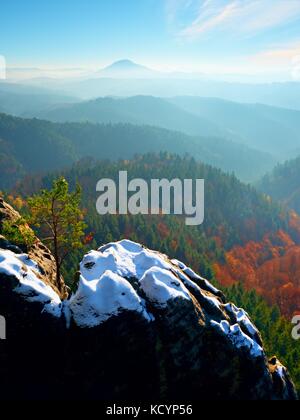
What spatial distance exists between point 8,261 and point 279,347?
53730mm

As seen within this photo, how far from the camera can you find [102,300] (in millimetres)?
20969

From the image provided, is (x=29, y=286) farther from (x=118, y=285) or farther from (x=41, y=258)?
(x=41, y=258)

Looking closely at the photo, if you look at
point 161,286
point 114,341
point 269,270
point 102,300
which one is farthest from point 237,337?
point 269,270

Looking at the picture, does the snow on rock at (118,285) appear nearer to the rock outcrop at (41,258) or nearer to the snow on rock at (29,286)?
the snow on rock at (29,286)

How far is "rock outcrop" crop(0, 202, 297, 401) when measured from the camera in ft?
66.9

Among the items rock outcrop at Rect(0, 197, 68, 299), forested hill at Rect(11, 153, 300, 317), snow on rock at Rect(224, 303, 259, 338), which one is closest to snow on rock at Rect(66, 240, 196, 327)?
rock outcrop at Rect(0, 197, 68, 299)

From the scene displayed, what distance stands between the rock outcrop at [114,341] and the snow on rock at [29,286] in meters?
0.06

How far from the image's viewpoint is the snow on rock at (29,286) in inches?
822

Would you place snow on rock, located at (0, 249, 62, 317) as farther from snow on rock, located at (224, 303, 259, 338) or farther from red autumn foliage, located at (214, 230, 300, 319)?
red autumn foliage, located at (214, 230, 300, 319)

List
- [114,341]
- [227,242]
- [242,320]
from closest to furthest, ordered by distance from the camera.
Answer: [114,341], [242,320], [227,242]

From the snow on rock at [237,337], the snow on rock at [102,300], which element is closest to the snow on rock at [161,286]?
the snow on rock at [102,300]

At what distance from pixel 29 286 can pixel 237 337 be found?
45.2ft
